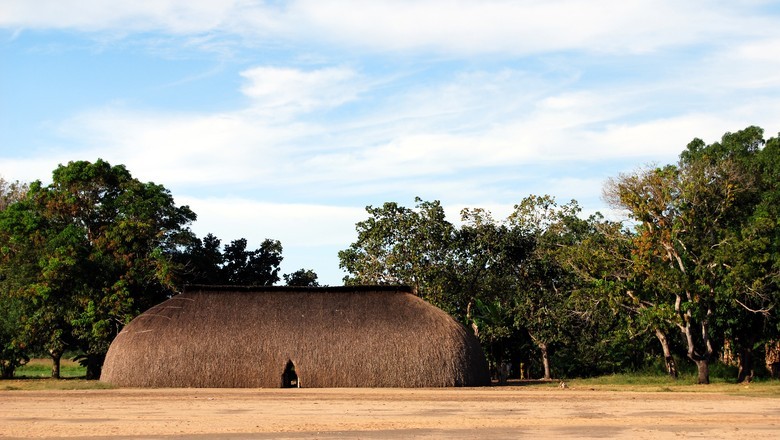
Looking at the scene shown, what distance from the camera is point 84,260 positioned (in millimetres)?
31766

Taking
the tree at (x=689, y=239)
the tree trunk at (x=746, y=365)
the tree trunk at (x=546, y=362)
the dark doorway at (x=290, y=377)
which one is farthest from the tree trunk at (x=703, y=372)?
the dark doorway at (x=290, y=377)

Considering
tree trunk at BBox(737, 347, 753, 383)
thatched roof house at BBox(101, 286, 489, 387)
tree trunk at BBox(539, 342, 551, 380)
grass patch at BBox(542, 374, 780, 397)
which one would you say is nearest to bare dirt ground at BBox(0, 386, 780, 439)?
grass patch at BBox(542, 374, 780, 397)

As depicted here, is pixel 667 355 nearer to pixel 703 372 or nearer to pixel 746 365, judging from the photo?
pixel 703 372

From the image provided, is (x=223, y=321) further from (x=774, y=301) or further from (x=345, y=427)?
(x=774, y=301)

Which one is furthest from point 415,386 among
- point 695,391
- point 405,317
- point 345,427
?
point 345,427

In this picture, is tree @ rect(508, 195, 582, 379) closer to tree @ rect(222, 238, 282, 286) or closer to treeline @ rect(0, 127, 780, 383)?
treeline @ rect(0, 127, 780, 383)

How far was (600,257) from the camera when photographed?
28906 mm

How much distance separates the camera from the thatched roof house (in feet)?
90.0

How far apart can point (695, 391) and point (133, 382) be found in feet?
52.7

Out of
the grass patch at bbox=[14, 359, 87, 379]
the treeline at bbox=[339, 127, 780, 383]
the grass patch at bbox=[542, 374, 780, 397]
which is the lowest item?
the grass patch at bbox=[542, 374, 780, 397]

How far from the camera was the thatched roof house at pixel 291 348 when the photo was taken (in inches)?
1080

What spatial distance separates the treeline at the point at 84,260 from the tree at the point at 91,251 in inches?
1.4

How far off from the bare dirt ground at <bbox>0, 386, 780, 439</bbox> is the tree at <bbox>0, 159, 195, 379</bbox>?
22.7 ft

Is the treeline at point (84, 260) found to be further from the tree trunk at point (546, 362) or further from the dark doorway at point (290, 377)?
the tree trunk at point (546, 362)
